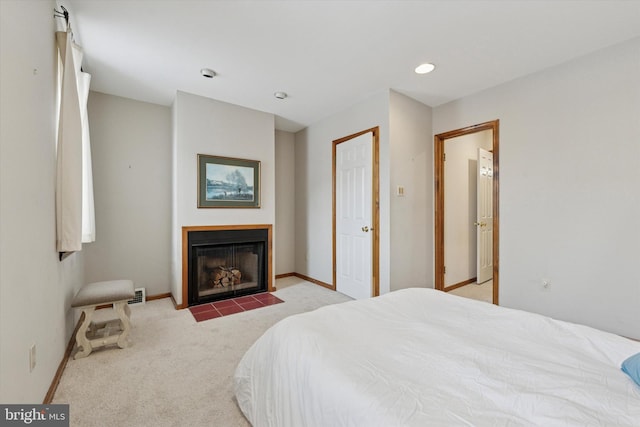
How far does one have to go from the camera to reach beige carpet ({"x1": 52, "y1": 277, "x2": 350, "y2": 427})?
159 centimetres

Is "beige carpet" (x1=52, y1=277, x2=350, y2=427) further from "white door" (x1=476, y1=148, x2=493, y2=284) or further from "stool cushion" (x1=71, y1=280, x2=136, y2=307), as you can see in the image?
"white door" (x1=476, y1=148, x2=493, y2=284)

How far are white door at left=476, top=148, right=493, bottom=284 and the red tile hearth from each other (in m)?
3.10

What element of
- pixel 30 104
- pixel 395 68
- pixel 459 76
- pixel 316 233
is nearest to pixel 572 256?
pixel 459 76

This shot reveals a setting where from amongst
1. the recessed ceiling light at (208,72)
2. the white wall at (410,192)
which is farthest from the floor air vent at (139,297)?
the white wall at (410,192)

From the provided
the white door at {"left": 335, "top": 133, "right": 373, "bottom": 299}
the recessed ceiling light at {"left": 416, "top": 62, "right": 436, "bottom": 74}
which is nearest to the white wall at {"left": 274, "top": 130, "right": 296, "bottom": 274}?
the white door at {"left": 335, "top": 133, "right": 373, "bottom": 299}

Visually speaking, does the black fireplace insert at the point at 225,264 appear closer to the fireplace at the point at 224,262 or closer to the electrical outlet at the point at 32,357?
the fireplace at the point at 224,262

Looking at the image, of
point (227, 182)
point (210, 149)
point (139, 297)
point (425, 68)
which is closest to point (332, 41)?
point (425, 68)

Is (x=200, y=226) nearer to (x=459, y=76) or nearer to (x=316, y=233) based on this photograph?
(x=316, y=233)

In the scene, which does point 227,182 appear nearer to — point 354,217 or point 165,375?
point 354,217

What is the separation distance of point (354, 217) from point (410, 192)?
783mm

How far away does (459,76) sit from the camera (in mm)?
2926

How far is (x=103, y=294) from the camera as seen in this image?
2287mm

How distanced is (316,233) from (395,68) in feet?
8.45

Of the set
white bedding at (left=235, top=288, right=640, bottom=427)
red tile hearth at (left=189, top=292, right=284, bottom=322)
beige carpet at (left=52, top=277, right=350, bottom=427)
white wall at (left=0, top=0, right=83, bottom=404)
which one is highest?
white wall at (left=0, top=0, right=83, bottom=404)
